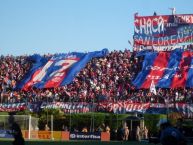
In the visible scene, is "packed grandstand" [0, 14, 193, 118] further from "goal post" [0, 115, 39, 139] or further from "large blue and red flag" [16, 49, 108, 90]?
"goal post" [0, 115, 39, 139]

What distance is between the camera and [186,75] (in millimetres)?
53438

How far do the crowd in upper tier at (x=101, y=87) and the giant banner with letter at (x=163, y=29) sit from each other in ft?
13.5

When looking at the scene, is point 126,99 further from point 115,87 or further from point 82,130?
point 82,130

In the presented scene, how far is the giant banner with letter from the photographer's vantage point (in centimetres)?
5972

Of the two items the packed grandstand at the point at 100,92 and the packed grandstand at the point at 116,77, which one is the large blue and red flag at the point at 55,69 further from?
the packed grandstand at the point at 100,92

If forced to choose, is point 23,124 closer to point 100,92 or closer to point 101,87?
point 100,92

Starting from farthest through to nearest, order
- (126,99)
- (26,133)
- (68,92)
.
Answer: (68,92), (126,99), (26,133)

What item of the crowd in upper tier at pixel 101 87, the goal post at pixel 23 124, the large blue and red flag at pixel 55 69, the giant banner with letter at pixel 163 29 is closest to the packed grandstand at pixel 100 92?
the crowd in upper tier at pixel 101 87

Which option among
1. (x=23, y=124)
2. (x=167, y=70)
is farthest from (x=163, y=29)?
(x=23, y=124)

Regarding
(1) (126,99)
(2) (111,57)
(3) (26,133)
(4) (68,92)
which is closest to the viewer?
(3) (26,133)

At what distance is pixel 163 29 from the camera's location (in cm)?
6100

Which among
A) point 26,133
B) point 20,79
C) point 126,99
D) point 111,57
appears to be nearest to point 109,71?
point 111,57

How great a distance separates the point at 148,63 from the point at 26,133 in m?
17.8

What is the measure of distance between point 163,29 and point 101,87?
11266 millimetres
